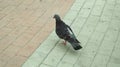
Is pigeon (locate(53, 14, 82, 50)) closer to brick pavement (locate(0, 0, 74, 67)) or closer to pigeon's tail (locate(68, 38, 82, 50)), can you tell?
pigeon's tail (locate(68, 38, 82, 50))

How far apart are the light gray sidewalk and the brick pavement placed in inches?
7.8

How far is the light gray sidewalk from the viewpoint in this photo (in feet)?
17.6

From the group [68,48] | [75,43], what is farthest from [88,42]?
[75,43]

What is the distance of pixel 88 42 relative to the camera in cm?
589

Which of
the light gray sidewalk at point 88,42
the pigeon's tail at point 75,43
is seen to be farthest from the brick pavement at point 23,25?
the pigeon's tail at point 75,43

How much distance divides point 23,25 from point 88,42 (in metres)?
1.71

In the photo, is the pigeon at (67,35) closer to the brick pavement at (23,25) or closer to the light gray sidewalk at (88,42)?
the light gray sidewalk at (88,42)

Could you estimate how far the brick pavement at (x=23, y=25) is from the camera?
5664 millimetres

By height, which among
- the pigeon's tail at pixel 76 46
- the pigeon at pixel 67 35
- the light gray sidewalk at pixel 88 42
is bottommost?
the light gray sidewalk at pixel 88 42

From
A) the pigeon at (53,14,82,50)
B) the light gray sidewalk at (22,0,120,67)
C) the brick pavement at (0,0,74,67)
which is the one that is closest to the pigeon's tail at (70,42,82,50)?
the pigeon at (53,14,82,50)

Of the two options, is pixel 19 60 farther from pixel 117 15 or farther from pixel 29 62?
pixel 117 15

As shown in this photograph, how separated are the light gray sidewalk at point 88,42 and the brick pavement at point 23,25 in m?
0.20

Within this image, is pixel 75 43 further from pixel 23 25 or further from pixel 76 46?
pixel 23 25

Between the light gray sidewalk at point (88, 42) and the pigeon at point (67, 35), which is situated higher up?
the pigeon at point (67, 35)
